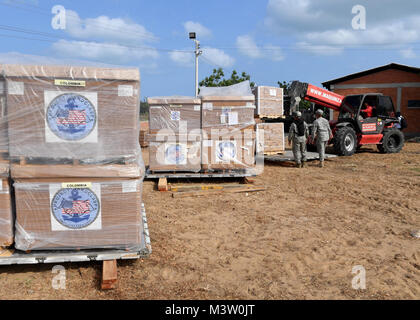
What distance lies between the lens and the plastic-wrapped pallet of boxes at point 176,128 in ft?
27.1

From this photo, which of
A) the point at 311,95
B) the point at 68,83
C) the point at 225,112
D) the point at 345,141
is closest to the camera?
the point at 68,83

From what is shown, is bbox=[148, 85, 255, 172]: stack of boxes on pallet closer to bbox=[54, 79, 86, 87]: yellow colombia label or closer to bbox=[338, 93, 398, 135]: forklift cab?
bbox=[54, 79, 86, 87]: yellow colombia label

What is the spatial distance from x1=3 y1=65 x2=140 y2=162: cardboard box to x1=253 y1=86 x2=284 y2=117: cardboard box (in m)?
8.06

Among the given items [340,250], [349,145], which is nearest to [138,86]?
[340,250]

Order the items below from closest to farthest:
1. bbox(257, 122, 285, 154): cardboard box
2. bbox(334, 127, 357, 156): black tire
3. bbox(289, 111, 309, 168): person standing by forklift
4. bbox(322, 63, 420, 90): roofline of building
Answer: bbox(289, 111, 309, 168): person standing by forklift < bbox(257, 122, 285, 154): cardboard box < bbox(334, 127, 357, 156): black tire < bbox(322, 63, 420, 90): roofline of building

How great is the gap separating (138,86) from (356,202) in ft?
16.5

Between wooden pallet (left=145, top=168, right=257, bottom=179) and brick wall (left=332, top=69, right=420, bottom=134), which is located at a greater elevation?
brick wall (left=332, top=69, right=420, bottom=134)

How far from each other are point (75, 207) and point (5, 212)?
2.33ft

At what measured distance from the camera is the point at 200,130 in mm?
8344

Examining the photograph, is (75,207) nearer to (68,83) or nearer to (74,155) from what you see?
(74,155)

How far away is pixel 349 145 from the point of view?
13.0 metres

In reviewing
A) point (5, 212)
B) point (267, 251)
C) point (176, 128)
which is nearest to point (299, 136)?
point (176, 128)

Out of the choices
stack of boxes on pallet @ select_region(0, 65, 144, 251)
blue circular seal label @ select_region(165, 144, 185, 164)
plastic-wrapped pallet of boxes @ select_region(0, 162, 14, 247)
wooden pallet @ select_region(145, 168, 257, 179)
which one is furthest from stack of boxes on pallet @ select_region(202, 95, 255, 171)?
plastic-wrapped pallet of boxes @ select_region(0, 162, 14, 247)

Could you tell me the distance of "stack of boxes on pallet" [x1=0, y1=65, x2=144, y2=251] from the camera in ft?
11.9
